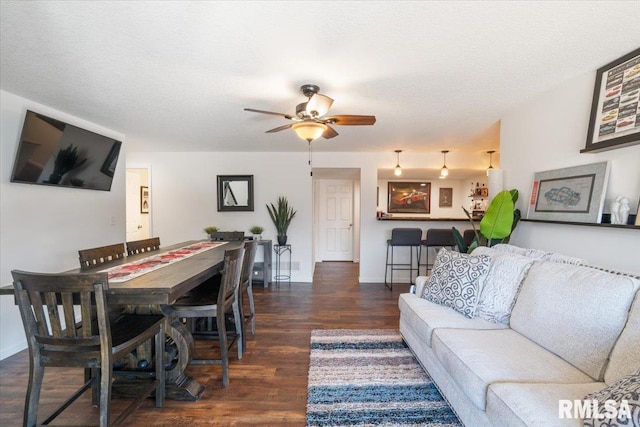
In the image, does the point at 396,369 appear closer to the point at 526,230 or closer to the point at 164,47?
the point at 526,230

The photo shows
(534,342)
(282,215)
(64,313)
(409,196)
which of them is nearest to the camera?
(64,313)

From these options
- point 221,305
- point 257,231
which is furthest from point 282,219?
point 221,305

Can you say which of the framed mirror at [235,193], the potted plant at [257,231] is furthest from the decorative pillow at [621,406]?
the framed mirror at [235,193]

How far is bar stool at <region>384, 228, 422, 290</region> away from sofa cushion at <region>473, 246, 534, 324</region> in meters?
2.26

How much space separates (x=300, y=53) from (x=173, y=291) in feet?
5.20

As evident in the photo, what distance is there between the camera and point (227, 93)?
2369 mm

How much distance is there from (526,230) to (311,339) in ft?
7.23

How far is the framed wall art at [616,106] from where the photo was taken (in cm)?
167

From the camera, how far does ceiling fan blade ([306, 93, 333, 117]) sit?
206 centimetres

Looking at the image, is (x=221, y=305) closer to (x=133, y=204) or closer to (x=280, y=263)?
(x=280, y=263)

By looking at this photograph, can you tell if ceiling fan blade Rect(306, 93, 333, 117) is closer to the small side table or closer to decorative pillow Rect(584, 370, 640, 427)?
decorative pillow Rect(584, 370, 640, 427)

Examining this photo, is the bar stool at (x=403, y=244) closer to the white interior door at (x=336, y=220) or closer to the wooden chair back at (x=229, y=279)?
the white interior door at (x=336, y=220)

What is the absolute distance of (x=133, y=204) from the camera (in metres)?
5.75

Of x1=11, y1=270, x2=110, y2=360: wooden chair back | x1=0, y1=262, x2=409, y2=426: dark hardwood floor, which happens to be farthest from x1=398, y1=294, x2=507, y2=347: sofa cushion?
x1=11, y1=270, x2=110, y2=360: wooden chair back
